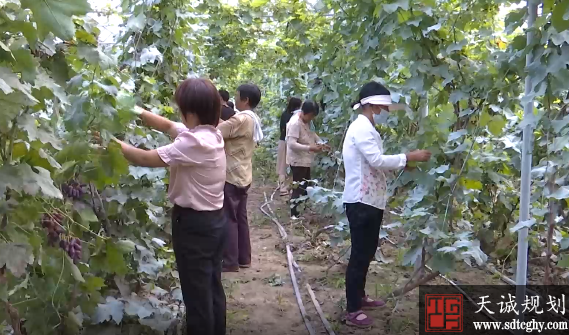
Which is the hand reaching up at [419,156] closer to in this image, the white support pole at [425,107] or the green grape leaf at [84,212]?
the white support pole at [425,107]

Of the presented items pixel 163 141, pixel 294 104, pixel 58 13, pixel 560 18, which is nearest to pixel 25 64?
pixel 58 13

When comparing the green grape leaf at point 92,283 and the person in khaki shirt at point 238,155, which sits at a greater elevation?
the person in khaki shirt at point 238,155

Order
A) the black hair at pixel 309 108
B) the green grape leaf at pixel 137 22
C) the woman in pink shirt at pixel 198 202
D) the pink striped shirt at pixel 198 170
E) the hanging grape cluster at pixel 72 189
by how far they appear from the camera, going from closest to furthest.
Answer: the hanging grape cluster at pixel 72 189 → the pink striped shirt at pixel 198 170 → the woman in pink shirt at pixel 198 202 → the green grape leaf at pixel 137 22 → the black hair at pixel 309 108

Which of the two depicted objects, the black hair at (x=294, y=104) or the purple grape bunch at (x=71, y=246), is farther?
the black hair at (x=294, y=104)

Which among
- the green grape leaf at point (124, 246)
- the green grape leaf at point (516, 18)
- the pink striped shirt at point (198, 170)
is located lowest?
the green grape leaf at point (124, 246)

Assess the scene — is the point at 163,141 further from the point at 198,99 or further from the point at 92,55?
the point at 92,55

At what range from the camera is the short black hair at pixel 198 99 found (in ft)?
8.20

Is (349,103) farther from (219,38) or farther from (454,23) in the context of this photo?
(219,38)

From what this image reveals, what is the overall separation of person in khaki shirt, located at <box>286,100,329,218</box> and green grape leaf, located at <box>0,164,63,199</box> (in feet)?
16.3

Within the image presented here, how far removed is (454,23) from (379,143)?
811mm

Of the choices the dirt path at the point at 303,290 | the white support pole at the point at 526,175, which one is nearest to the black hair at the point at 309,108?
the dirt path at the point at 303,290

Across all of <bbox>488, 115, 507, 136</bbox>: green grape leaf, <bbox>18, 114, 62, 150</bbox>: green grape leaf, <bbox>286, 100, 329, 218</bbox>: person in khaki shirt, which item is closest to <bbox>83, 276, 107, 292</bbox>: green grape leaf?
<bbox>18, 114, 62, 150</bbox>: green grape leaf

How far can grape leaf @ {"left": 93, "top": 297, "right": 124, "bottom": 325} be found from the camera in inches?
94.0

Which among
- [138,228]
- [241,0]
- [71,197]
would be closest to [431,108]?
[138,228]
